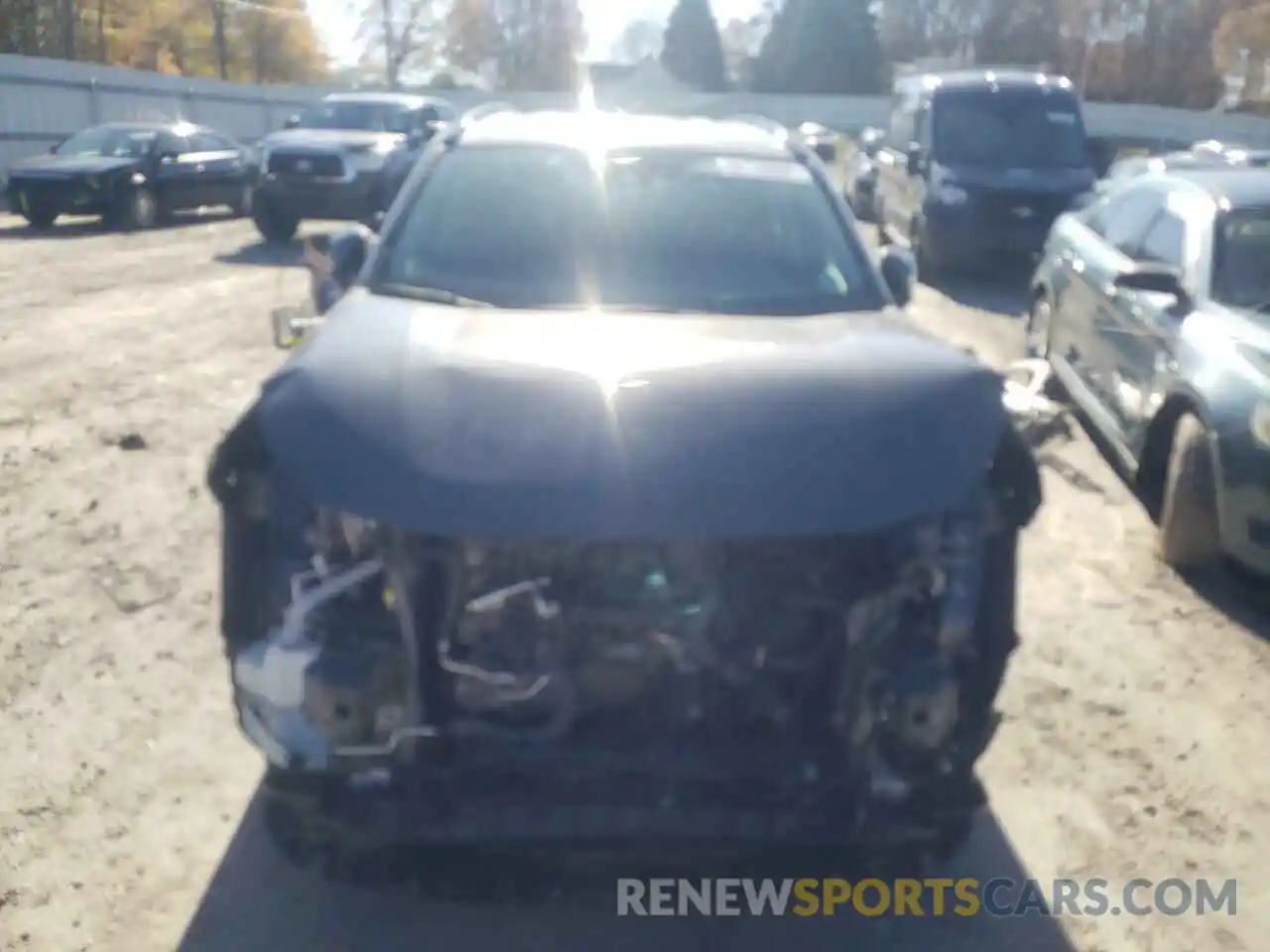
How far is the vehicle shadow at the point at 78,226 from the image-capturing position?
19641mm

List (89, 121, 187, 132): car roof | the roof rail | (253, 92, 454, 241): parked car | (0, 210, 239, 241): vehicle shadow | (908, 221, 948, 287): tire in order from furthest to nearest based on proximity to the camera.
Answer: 1. (89, 121, 187, 132): car roof
2. (0, 210, 239, 241): vehicle shadow
3. (253, 92, 454, 241): parked car
4. (908, 221, 948, 287): tire
5. the roof rail

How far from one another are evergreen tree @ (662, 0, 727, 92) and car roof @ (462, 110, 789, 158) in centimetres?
6459

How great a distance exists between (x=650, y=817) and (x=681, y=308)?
5.86 ft

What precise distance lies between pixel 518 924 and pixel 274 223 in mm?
16036

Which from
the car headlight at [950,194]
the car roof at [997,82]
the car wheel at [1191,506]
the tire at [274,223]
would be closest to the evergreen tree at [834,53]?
the tire at [274,223]

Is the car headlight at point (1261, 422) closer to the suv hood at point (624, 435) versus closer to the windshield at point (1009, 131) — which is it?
the suv hood at point (624, 435)

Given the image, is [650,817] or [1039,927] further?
[1039,927]

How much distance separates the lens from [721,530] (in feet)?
10.5

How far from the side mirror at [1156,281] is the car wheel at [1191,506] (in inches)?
25.8

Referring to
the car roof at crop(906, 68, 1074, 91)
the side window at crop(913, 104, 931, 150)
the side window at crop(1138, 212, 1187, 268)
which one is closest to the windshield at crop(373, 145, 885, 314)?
the side window at crop(1138, 212, 1187, 268)

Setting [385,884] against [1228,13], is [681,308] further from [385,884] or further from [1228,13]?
[1228,13]

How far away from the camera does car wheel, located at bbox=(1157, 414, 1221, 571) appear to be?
6.08 metres

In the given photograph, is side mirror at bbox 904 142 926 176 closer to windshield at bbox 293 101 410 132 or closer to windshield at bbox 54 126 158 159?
windshield at bbox 293 101 410 132

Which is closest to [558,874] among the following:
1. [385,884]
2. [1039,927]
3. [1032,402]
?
[385,884]
